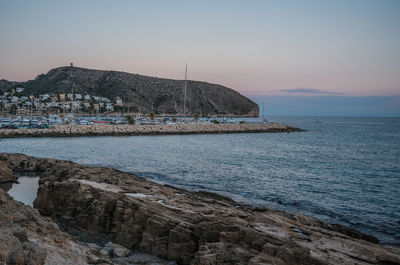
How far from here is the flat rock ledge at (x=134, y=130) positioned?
51.2 m

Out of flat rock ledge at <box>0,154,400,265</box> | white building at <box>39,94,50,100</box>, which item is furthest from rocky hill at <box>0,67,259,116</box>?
flat rock ledge at <box>0,154,400,265</box>

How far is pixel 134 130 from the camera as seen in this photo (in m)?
62.4

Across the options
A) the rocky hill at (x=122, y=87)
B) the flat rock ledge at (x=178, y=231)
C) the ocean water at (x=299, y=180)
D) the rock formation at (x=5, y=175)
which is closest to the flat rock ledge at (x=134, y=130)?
the ocean water at (x=299, y=180)

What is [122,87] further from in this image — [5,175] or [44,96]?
[5,175]

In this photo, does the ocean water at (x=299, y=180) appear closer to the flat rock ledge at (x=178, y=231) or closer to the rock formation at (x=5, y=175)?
the flat rock ledge at (x=178, y=231)

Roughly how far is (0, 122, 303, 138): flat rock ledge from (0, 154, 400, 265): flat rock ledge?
4516cm

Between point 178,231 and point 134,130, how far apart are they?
56.1 metres

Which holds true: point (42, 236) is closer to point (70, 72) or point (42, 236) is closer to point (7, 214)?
point (7, 214)

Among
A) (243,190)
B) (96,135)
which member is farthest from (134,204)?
(96,135)

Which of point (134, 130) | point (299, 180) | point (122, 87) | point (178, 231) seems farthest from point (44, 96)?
point (178, 231)

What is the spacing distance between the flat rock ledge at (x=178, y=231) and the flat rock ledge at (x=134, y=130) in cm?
4516

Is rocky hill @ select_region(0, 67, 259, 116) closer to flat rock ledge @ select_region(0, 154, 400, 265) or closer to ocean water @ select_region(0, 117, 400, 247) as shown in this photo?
ocean water @ select_region(0, 117, 400, 247)

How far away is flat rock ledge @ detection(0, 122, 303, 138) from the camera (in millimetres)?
51219

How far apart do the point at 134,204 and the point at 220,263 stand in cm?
395
